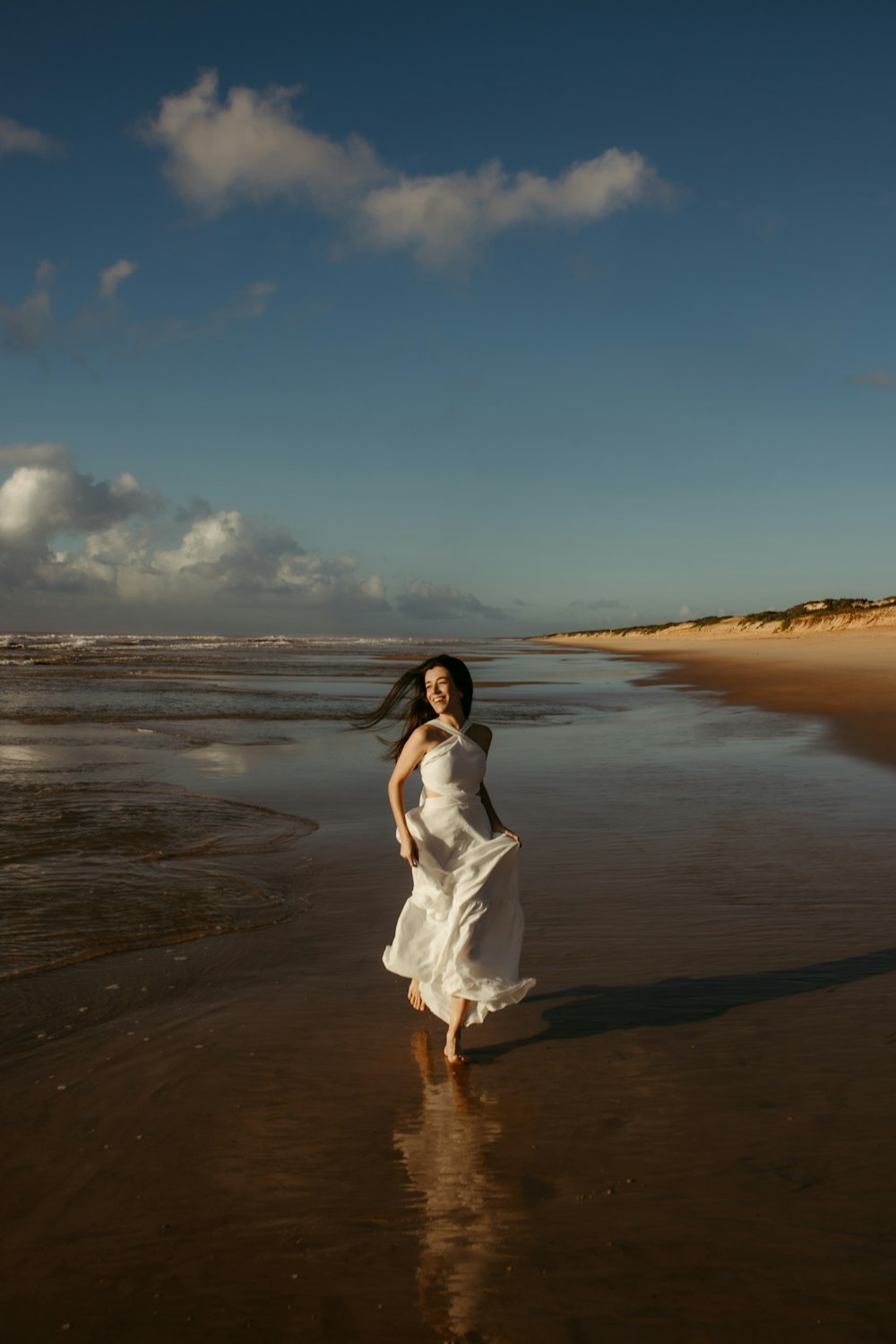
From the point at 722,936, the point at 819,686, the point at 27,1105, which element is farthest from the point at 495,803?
the point at 819,686

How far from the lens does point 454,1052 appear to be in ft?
14.4

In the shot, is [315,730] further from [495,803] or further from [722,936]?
[722,936]

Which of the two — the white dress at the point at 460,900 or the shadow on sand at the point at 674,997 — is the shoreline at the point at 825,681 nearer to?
the shadow on sand at the point at 674,997

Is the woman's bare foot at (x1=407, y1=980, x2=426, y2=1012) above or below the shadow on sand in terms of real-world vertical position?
above

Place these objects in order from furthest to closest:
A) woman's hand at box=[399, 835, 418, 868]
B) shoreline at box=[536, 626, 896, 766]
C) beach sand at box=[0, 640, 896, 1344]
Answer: shoreline at box=[536, 626, 896, 766] → woman's hand at box=[399, 835, 418, 868] → beach sand at box=[0, 640, 896, 1344]

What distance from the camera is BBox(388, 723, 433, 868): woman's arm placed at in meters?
4.63

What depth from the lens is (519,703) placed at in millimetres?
24469

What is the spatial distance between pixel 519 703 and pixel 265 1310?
71.6ft

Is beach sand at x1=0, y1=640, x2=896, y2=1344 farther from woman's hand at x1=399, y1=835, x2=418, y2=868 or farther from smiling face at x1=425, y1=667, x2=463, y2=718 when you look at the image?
smiling face at x1=425, y1=667, x2=463, y2=718

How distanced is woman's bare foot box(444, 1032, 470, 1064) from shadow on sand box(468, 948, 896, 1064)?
0.13 meters

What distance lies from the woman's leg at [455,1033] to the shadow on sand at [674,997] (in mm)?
151

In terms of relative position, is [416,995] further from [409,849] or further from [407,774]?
[407,774]

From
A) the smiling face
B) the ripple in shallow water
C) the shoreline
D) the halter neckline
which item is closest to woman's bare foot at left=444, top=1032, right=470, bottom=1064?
the halter neckline

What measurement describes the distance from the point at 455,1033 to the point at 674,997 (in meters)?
1.36
